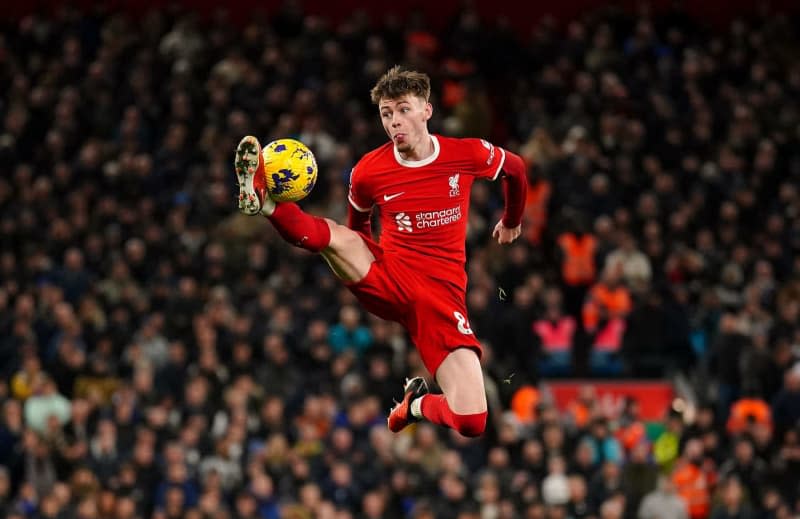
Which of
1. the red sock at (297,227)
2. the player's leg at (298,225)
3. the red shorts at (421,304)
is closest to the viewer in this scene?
the player's leg at (298,225)

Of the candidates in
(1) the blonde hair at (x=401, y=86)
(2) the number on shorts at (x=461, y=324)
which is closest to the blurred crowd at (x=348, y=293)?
(2) the number on shorts at (x=461, y=324)

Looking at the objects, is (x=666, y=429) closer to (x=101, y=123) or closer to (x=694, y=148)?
(x=694, y=148)

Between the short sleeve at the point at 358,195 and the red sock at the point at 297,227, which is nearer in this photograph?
the red sock at the point at 297,227

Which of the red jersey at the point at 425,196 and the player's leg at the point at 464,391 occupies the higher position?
the red jersey at the point at 425,196

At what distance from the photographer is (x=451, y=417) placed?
8062 millimetres

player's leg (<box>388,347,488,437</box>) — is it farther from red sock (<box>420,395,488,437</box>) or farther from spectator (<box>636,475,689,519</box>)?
spectator (<box>636,475,689,519</box>)

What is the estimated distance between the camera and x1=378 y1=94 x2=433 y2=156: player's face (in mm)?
7707

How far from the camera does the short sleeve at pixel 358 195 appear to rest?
7973 millimetres

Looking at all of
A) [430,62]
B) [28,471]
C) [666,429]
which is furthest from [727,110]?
[28,471]

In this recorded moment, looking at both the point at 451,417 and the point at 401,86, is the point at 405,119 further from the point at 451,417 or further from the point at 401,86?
the point at 451,417

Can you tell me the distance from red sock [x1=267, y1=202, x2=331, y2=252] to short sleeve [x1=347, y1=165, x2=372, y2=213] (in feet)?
1.59

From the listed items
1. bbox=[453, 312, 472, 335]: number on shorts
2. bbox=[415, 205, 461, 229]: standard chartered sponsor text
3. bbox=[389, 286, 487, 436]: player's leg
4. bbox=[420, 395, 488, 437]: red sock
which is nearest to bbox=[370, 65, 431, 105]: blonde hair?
bbox=[415, 205, 461, 229]: standard chartered sponsor text

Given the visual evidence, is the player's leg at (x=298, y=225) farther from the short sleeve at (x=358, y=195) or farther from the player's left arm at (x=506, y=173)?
the player's left arm at (x=506, y=173)

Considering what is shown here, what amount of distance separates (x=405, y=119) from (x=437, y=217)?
0.65 m
